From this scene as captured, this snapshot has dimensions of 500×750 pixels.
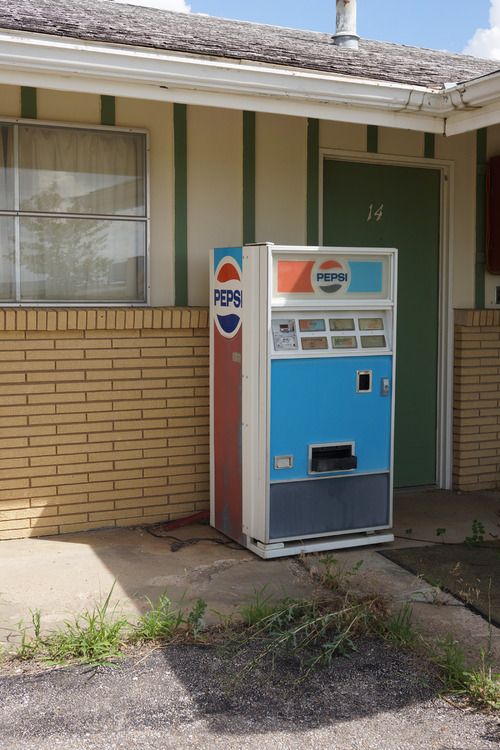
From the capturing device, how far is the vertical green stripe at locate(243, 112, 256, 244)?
6918 millimetres

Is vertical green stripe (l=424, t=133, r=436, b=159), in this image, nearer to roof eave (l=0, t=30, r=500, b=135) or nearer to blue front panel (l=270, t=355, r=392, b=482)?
roof eave (l=0, t=30, r=500, b=135)

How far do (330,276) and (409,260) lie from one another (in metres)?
2.02

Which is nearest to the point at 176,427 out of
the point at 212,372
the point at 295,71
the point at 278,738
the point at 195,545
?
the point at 212,372

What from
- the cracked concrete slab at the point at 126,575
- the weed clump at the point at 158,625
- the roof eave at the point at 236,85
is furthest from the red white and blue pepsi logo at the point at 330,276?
the weed clump at the point at 158,625

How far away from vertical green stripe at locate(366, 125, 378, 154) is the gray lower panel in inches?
112

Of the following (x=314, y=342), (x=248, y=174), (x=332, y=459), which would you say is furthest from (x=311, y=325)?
(x=248, y=174)

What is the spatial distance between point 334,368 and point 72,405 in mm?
1882

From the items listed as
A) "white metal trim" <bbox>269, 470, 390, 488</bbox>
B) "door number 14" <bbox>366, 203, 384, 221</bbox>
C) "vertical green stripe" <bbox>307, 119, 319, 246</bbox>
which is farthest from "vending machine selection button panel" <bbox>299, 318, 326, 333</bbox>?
"door number 14" <bbox>366, 203, 384, 221</bbox>

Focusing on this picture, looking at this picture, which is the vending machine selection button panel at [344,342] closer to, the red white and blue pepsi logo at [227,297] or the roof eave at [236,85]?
the red white and blue pepsi logo at [227,297]

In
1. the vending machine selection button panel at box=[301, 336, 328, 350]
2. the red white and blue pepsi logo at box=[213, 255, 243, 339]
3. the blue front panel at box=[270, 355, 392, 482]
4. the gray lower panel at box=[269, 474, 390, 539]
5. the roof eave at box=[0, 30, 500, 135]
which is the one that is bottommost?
the gray lower panel at box=[269, 474, 390, 539]

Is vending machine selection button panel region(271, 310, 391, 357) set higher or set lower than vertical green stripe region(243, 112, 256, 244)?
lower

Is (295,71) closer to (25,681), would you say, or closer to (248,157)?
(248,157)

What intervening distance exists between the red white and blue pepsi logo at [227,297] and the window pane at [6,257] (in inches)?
56.7

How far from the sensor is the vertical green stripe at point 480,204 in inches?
312
